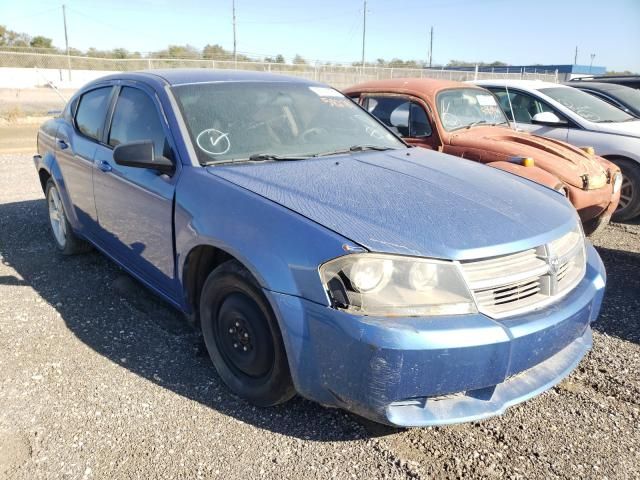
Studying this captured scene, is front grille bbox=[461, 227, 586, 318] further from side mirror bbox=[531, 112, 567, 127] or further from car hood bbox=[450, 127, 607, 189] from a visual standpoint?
side mirror bbox=[531, 112, 567, 127]

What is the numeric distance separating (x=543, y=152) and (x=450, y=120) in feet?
3.49

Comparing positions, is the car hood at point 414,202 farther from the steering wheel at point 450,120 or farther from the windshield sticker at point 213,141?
the steering wheel at point 450,120

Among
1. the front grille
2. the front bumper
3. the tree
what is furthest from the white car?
the tree

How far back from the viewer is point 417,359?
2062 millimetres

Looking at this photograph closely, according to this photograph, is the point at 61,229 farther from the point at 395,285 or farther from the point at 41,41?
the point at 41,41

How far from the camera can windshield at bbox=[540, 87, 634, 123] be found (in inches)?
282

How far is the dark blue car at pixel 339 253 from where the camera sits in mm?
2139

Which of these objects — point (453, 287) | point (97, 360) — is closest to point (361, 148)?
point (453, 287)

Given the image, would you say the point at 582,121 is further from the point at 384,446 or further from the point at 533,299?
the point at 384,446

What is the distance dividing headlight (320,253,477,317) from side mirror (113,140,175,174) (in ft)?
4.39

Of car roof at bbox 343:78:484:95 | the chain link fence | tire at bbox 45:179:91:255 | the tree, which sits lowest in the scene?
tire at bbox 45:179:91:255

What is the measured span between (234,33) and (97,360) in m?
46.7

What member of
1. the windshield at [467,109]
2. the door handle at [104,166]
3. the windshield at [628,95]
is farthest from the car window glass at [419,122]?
the windshield at [628,95]

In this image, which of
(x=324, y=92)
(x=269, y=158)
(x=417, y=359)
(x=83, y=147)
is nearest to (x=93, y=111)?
(x=83, y=147)
